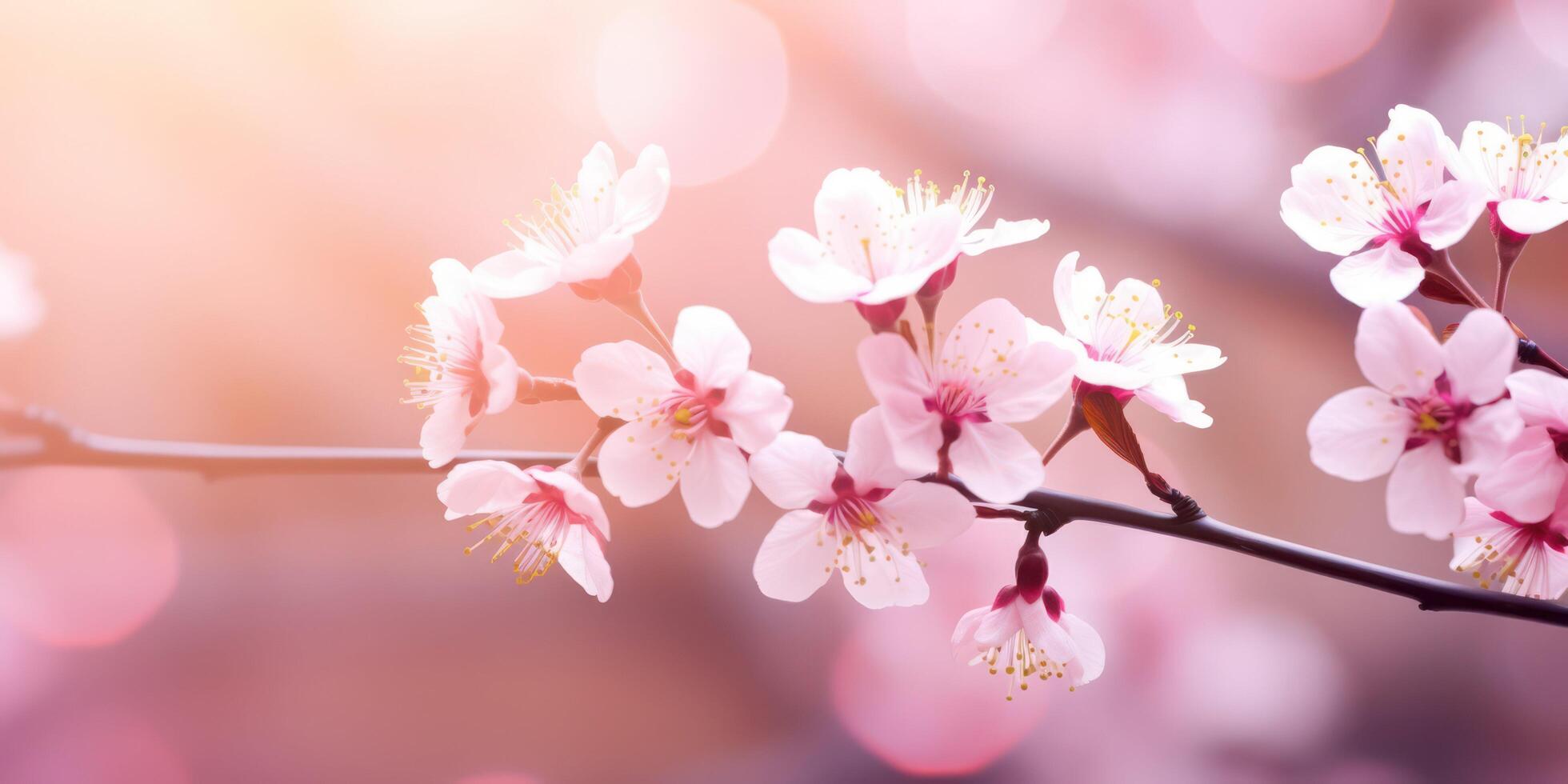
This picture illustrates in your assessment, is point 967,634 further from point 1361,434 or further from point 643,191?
point 643,191

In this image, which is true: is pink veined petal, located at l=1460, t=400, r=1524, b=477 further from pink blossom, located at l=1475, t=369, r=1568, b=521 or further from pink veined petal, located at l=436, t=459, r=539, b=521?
pink veined petal, located at l=436, t=459, r=539, b=521

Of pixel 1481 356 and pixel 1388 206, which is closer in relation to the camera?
pixel 1481 356

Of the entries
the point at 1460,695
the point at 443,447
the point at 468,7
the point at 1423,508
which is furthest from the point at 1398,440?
the point at 1460,695

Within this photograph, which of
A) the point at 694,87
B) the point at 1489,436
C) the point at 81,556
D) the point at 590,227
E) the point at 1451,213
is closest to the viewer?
the point at 1489,436

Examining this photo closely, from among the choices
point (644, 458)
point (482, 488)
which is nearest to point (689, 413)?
point (644, 458)

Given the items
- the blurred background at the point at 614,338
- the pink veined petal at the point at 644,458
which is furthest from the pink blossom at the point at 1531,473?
the blurred background at the point at 614,338

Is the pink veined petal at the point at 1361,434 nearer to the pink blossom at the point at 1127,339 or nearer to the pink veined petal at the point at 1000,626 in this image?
the pink blossom at the point at 1127,339
